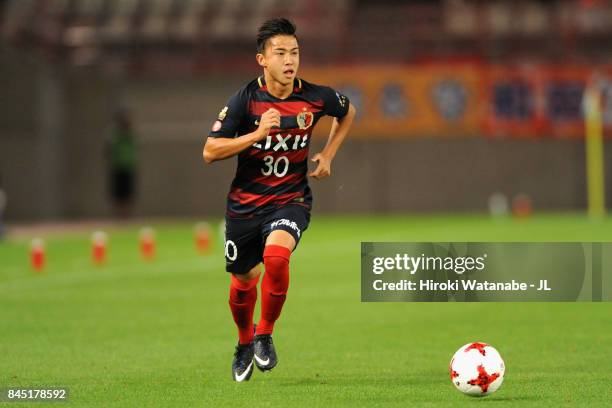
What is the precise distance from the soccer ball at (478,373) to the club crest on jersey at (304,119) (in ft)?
6.47

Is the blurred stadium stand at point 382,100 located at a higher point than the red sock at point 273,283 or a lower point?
higher

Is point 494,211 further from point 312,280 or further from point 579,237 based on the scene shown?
point 312,280

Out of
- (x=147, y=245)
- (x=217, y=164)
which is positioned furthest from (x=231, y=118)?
(x=217, y=164)

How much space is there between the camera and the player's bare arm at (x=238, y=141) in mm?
9086

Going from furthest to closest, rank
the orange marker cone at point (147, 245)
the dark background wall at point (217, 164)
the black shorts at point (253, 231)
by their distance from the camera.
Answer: the dark background wall at point (217, 164) < the orange marker cone at point (147, 245) < the black shorts at point (253, 231)

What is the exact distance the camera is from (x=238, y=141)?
9.16 meters

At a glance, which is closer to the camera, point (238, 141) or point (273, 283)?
point (238, 141)

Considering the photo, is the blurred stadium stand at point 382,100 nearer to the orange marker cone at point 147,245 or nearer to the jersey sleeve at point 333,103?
the orange marker cone at point 147,245

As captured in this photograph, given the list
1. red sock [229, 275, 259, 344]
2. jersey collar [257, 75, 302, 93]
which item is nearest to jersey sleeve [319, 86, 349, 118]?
jersey collar [257, 75, 302, 93]

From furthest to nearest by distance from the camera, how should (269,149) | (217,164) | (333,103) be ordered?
(217,164) → (333,103) → (269,149)

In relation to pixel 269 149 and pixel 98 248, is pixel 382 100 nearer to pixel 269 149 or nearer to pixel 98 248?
pixel 98 248

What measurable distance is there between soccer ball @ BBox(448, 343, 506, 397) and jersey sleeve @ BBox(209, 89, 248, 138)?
213 cm

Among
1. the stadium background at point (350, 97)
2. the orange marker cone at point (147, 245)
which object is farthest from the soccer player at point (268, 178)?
the stadium background at point (350, 97)

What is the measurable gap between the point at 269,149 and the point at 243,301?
1.06m
